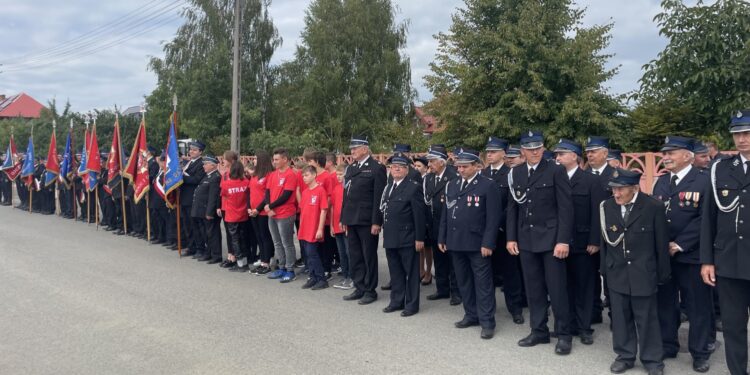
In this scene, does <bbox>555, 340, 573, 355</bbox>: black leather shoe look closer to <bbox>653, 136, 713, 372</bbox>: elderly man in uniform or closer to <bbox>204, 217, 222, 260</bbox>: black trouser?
<bbox>653, 136, 713, 372</bbox>: elderly man in uniform

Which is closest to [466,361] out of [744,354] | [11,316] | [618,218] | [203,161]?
[618,218]

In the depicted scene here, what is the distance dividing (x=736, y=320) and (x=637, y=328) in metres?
0.68

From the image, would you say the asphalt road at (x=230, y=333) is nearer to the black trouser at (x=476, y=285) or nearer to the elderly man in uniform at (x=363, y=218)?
the black trouser at (x=476, y=285)

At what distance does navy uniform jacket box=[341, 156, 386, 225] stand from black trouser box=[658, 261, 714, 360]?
3.07 meters

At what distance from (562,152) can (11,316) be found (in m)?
5.86

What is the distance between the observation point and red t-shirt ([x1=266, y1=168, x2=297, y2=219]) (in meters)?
7.89

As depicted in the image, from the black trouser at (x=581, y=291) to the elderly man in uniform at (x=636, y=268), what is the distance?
76 cm

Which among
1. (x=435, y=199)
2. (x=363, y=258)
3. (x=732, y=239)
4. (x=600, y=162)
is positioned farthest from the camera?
(x=435, y=199)

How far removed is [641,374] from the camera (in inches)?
175

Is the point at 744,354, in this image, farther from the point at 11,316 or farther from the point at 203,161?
the point at 203,161

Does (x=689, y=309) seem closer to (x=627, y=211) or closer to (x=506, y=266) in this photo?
(x=627, y=211)

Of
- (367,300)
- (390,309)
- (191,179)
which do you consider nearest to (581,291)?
(390,309)

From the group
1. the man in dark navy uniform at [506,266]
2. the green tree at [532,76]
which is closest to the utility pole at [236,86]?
the green tree at [532,76]

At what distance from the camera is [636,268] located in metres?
4.41
